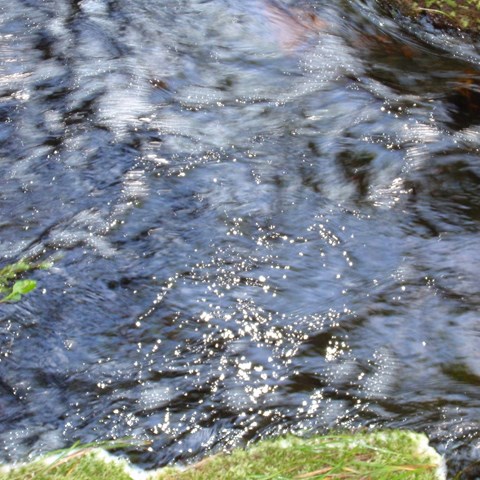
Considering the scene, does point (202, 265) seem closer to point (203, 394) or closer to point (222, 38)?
point (203, 394)

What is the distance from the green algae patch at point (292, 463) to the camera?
311 centimetres

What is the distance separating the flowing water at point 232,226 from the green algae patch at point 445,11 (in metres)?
0.49

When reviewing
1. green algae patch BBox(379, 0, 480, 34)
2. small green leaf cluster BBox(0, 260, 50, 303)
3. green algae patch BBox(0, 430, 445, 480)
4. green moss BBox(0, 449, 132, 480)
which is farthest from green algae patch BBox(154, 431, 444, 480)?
green algae patch BBox(379, 0, 480, 34)

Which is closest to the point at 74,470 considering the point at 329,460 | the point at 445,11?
the point at 329,460

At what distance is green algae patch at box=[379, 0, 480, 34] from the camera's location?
6499 mm

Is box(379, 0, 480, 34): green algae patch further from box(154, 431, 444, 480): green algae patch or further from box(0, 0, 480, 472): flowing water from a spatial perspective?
box(154, 431, 444, 480): green algae patch

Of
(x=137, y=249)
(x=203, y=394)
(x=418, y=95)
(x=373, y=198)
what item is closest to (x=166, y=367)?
(x=203, y=394)

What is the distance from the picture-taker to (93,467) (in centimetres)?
317

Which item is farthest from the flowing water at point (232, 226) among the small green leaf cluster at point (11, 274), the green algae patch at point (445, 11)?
the green algae patch at point (445, 11)

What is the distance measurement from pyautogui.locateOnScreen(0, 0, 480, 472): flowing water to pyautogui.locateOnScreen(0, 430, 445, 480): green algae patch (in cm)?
8

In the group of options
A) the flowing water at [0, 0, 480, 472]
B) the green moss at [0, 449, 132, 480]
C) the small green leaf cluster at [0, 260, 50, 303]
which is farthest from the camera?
the small green leaf cluster at [0, 260, 50, 303]

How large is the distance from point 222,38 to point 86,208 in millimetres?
2071

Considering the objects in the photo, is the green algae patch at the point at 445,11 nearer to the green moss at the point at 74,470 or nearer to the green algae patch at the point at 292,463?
the green algae patch at the point at 292,463

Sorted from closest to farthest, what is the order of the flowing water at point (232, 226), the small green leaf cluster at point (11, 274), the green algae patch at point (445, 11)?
the flowing water at point (232, 226), the small green leaf cluster at point (11, 274), the green algae patch at point (445, 11)
